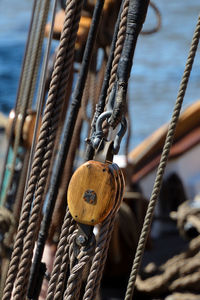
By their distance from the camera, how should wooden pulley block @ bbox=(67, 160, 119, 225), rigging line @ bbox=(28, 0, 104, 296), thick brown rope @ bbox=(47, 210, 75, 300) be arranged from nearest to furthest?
wooden pulley block @ bbox=(67, 160, 119, 225), thick brown rope @ bbox=(47, 210, 75, 300), rigging line @ bbox=(28, 0, 104, 296)

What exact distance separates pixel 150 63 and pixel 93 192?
400 inches

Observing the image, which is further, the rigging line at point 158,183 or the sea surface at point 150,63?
the sea surface at point 150,63

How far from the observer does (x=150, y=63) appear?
10883 mm

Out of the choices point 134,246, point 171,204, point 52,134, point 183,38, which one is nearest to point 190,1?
point 183,38

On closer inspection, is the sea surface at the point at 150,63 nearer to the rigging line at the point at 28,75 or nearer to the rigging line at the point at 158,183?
the rigging line at the point at 28,75

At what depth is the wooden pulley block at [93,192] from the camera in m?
0.87

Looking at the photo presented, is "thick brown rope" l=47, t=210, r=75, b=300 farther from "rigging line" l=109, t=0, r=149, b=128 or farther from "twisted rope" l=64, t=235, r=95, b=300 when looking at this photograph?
"rigging line" l=109, t=0, r=149, b=128

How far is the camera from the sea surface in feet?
29.7

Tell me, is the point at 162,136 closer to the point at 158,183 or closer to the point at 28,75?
the point at 28,75

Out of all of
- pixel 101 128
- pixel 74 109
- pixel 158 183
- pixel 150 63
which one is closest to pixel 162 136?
pixel 74 109

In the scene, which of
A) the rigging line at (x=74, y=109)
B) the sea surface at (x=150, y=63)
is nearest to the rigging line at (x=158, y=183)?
the rigging line at (x=74, y=109)

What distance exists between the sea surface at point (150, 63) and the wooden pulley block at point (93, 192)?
23.5ft

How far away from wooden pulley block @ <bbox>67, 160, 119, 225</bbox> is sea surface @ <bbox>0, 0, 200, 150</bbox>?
7173 millimetres

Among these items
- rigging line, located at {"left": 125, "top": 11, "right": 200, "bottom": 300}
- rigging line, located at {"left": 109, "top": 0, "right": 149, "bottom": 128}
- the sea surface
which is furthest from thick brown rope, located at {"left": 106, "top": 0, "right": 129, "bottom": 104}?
the sea surface
